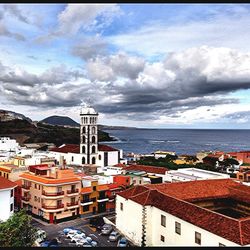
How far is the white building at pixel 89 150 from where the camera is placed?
5503 centimetres

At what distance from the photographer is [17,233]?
54.5 ft

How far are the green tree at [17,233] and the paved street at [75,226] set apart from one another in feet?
19.7

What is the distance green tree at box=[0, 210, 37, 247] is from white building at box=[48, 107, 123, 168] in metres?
36.3

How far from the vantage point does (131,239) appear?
25.1m

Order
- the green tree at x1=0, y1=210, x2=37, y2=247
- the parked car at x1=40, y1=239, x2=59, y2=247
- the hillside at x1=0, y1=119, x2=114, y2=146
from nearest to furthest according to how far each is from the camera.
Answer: the green tree at x1=0, y1=210, x2=37, y2=247 → the parked car at x1=40, y1=239, x2=59, y2=247 → the hillside at x1=0, y1=119, x2=114, y2=146

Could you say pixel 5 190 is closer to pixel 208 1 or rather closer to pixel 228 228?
pixel 228 228

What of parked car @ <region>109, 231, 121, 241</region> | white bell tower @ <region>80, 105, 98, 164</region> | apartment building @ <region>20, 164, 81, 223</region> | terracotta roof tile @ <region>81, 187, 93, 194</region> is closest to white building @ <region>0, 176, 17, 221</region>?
apartment building @ <region>20, 164, 81, 223</region>

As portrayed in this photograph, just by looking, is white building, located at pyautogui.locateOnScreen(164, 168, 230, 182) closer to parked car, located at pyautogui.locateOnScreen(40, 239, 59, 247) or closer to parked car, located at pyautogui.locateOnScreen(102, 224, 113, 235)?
parked car, located at pyautogui.locateOnScreen(102, 224, 113, 235)

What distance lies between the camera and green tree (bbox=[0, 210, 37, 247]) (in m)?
15.9

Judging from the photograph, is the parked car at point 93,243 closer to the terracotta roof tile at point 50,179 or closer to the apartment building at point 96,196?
the terracotta roof tile at point 50,179

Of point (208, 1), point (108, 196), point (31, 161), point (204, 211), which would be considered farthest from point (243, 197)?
point (31, 161)

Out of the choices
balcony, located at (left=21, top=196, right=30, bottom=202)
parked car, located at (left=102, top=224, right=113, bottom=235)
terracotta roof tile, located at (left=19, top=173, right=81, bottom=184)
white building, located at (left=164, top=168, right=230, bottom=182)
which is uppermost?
terracotta roof tile, located at (left=19, top=173, right=81, bottom=184)

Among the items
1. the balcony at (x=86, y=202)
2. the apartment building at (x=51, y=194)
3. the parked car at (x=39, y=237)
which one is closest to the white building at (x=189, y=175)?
the balcony at (x=86, y=202)

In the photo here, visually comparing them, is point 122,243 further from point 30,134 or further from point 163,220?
point 30,134
